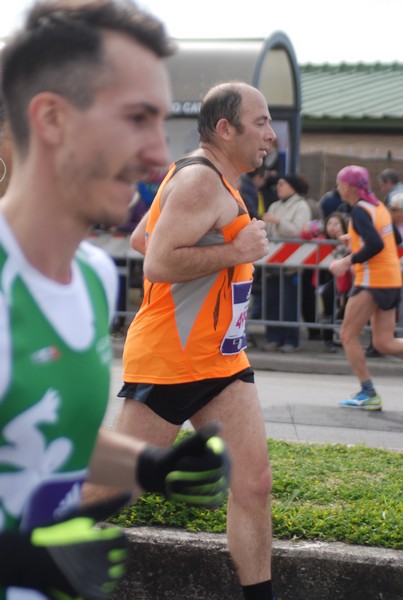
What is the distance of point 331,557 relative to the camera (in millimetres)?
4430

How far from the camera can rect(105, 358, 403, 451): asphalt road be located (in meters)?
7.98

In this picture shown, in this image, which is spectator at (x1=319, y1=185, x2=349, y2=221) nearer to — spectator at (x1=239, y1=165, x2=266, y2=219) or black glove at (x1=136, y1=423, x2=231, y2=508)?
spectator at (x1=239, y1=165, x2=266, y2=219)

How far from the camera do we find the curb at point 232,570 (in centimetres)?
441

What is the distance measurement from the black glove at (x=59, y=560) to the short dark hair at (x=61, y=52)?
0.66 metres

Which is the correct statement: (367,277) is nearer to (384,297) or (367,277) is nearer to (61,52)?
(384,297)

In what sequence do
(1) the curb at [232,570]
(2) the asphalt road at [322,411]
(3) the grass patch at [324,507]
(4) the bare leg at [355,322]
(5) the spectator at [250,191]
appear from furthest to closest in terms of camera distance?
1. (5) the spectator at [250,191]
2. (4) the bare leg at [355,322]
3. (2) the asphalt road at [322,411]
4. (3) the grass patch at [324,507]
5. (1) the curb at [232,570]

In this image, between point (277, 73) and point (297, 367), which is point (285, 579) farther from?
point (277, 73)

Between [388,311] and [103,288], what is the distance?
6745 millimetres

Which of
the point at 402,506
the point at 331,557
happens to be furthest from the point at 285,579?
the point at 402,506

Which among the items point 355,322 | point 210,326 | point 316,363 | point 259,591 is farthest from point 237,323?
point 316,363

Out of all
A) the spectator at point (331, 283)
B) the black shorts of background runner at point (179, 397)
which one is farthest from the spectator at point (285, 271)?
the black shorts of background runner at point (179, 397)

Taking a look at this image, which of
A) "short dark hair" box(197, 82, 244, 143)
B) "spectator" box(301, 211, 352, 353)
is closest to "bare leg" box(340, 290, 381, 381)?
"spectator" box(301, 211, 352, 353)

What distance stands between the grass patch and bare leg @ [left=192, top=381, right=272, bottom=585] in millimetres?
532

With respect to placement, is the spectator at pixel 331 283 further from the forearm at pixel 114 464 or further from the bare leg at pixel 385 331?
the forearm at pixel 114 464
